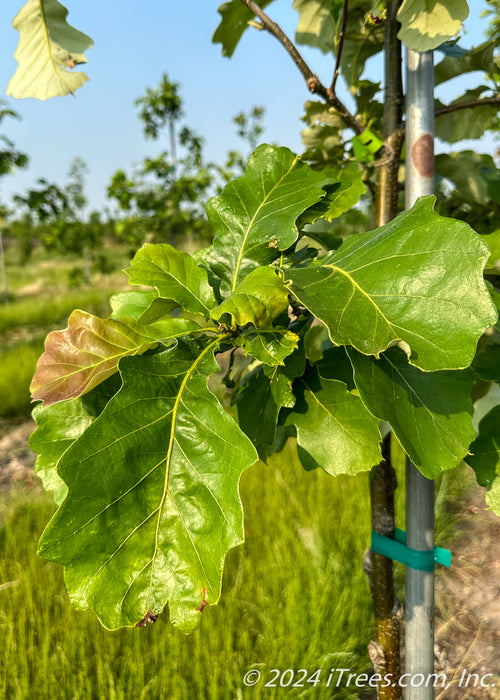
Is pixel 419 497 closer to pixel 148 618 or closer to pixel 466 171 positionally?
pixel 148 618

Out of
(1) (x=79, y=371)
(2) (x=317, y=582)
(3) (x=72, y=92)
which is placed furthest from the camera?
(2) (x=317, y=582)

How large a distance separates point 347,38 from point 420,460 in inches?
32.7

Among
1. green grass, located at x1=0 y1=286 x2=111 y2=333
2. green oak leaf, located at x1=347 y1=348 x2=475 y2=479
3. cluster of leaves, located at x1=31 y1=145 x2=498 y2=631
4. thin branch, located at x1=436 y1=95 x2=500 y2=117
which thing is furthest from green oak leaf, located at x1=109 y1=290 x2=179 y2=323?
green grass, located at x1=0 y1=286 x2=111 y2=333

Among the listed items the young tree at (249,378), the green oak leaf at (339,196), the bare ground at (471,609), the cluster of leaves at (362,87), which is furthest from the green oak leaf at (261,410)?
the bare ground at (471,609)

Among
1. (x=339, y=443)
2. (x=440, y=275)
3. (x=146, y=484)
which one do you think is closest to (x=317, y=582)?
(x=339, y=443)

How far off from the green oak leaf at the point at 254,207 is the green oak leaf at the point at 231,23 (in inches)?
16.3

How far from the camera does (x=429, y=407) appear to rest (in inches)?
22.3

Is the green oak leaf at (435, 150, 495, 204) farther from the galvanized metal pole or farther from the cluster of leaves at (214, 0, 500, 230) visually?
the galvanized metal pole

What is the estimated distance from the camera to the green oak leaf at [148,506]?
18.9 inches

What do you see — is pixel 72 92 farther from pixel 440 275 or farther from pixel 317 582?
pixel 317 582

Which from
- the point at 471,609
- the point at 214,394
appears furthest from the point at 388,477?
the point at 471,609

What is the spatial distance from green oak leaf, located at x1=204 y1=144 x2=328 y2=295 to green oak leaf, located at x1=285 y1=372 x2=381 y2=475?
182 millimetres

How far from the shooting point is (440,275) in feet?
1.50

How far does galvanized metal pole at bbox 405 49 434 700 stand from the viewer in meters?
0.77
